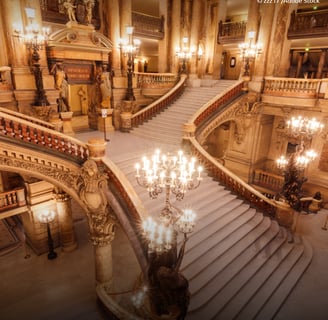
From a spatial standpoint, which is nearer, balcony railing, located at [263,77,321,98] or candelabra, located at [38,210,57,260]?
candelabra, located at [38,210,57,260]

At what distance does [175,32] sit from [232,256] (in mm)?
12582

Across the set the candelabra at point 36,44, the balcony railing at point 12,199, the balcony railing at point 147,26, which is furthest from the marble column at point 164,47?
the balcony railing at point 12,199

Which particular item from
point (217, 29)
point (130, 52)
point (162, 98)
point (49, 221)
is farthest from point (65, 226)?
point (217, 29)

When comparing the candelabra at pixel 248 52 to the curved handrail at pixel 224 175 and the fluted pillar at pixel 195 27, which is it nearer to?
the fluted pillar at pixel 195 27

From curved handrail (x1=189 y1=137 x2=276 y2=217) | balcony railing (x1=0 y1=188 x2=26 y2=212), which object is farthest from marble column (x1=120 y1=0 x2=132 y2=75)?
balcony railing (x1=0 y1=188 x2=26 y2=212)

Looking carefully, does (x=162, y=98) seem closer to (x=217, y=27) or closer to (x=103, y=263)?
(x=217, y=27)

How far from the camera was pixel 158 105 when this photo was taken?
1270 centimetres

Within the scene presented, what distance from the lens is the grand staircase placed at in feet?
19.2

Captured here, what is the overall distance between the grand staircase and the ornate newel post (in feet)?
3.61

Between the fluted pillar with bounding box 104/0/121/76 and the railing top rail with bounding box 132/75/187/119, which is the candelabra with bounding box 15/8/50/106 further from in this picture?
the railing top rail with bounding box 132/75/187/119

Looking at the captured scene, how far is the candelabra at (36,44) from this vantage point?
8.20 metres

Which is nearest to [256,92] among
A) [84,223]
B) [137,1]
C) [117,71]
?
[117,71]

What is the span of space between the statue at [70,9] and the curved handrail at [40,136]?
5.01 metres

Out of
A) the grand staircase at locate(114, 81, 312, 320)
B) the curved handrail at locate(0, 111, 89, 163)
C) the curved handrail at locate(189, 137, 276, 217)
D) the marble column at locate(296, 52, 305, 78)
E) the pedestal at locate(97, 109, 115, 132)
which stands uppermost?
the marble column at locate(296, 52, 305, 78)
